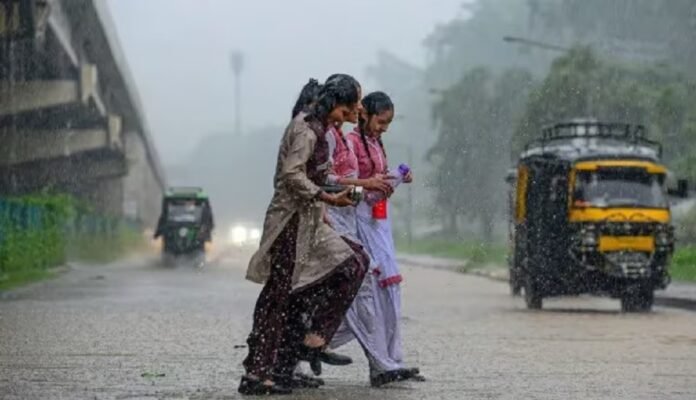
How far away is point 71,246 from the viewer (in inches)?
1984

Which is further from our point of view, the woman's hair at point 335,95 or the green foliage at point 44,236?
the green foliage at point 44,236

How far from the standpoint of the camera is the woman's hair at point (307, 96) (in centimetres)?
1062

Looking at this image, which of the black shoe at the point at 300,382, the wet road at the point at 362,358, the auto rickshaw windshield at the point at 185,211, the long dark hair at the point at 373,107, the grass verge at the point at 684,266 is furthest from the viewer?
the auto rickshaw windshield at the point at 185,211

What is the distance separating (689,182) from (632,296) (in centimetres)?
208

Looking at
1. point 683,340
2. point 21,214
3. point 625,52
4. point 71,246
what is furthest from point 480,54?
point 683,340

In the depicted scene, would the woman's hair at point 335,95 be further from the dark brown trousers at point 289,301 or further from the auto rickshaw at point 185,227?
the auto rickshaw at point 185,227

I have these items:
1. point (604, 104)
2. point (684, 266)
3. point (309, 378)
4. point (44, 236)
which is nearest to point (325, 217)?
point (309, 378)

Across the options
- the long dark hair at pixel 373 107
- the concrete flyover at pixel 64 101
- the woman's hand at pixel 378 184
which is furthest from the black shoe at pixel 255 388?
the concrete flyover at pixel 64 101

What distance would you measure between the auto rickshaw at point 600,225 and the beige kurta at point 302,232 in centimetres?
1396

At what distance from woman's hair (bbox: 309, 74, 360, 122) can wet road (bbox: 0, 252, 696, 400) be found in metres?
1.73

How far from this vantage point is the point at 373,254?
11.1 meters

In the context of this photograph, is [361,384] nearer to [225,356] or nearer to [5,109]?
[225,356]

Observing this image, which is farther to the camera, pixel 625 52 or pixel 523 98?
pixel 625 52

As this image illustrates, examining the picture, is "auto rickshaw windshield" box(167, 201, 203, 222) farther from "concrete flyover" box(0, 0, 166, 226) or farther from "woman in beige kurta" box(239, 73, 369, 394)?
"woman in beige kurta" box(239, 73, 369, 394)
